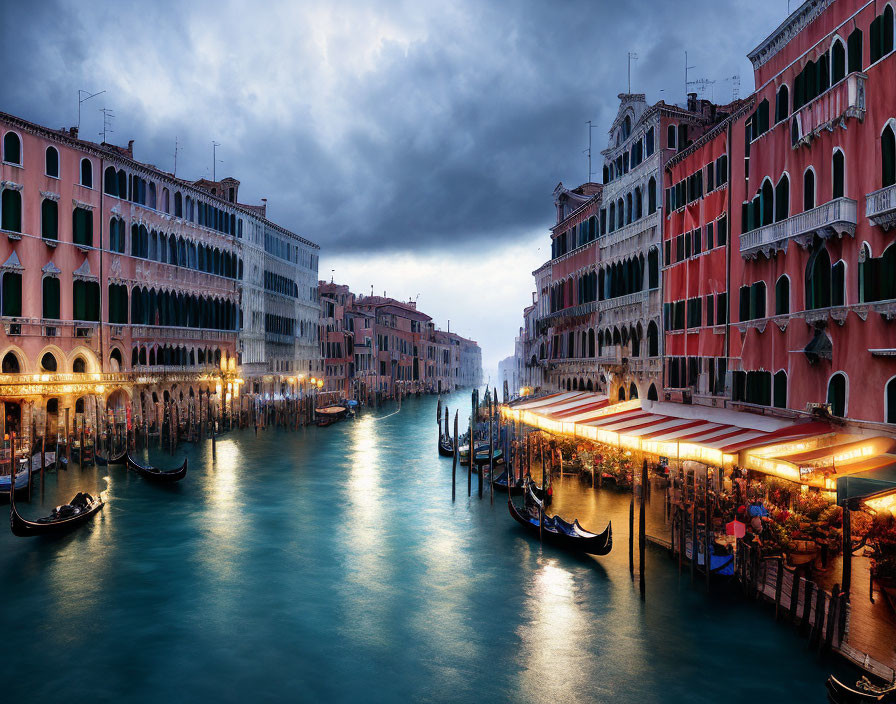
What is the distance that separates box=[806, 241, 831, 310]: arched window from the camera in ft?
47.5

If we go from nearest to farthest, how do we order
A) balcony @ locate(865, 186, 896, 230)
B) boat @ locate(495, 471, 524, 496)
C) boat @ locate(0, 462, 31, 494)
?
1. balcony @ locate(865, 186, 896, 230)
2. boat @ locate(0, 462, 31, 494)
3. boat @ locate(495, 471, 524, 496)

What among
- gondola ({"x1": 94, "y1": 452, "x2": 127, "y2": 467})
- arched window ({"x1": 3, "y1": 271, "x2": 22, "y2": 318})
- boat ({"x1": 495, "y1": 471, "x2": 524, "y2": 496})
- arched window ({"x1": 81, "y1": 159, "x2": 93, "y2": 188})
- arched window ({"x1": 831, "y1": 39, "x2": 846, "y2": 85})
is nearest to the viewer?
arched window ({"x1": 831, "y1": 39, "x2": 846, "y2": 85})

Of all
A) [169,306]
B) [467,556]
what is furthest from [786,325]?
[169,306]

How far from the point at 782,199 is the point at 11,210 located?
972 inches

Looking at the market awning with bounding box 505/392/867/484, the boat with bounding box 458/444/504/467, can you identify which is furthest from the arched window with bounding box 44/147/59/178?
the market awning with bounding box 505/392/867/484

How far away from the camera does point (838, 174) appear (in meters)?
14.0

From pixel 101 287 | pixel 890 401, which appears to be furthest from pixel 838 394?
pixel 101 287

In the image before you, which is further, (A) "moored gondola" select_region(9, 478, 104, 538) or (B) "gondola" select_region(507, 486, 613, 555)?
(A) "moored gondola" select_region(9, 478, 104, 538)

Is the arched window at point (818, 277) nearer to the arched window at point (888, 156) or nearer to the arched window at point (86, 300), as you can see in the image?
the arched window at point (888, 156)

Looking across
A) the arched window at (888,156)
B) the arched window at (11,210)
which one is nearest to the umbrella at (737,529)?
the arched window at (888,156)

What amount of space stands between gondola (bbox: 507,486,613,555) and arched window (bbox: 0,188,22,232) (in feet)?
67.7

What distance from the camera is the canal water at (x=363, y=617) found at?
35.6 feet

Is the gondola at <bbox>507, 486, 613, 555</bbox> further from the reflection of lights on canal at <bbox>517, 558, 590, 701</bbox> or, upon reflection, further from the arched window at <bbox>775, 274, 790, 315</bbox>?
the arched window at <bbox>775, 274, 790, 315</bbox>

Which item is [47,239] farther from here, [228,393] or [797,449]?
[797,449]
